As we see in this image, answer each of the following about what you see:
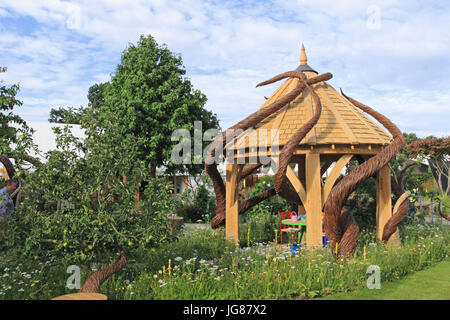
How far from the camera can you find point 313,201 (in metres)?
9.29

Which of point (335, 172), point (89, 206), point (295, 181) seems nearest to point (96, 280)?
point (89, 206)

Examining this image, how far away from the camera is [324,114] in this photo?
10102 millimetres

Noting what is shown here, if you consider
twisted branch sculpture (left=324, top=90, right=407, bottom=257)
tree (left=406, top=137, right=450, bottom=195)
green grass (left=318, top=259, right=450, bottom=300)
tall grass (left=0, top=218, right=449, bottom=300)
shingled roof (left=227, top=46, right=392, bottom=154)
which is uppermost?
tree (left=406, top=137, right=450, bottom=195)

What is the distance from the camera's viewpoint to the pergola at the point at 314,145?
9273mm

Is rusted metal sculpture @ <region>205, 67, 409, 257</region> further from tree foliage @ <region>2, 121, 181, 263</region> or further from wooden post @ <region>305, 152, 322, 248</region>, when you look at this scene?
tree foliage @ <region>2, 121, 181, 263</region>

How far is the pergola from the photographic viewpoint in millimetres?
9273

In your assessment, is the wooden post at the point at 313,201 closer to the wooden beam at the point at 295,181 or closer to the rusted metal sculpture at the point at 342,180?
the wooden beam at the point at 295,181

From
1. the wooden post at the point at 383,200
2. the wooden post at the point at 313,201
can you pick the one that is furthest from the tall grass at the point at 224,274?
the wooden post at the point at 383,200

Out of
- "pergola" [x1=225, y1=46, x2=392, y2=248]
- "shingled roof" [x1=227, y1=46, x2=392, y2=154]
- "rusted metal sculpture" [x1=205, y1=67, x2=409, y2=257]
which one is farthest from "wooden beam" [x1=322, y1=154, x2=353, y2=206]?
"rusted metal sculpture" [x1=205, y1=67, x2=409, y2=257]

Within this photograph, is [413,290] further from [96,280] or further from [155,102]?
[155,102]

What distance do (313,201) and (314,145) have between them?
1.36 meters
